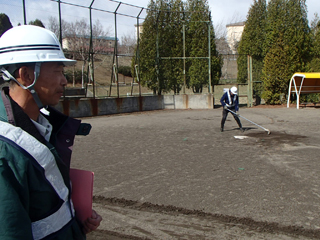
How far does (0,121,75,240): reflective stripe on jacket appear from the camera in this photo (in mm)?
1312

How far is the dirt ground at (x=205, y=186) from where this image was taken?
13.0 feet

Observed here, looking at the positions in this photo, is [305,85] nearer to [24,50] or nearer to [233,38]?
[24,50]

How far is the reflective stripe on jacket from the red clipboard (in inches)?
5.3

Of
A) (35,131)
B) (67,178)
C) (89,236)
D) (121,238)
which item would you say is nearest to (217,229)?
(121,238)

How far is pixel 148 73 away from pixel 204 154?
14421 mm

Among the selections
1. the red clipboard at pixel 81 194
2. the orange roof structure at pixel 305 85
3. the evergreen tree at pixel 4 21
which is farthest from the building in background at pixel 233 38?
the red clipboard at pixel 81 194

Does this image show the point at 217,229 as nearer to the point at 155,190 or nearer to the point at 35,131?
the point at 155,190

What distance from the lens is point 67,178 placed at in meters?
1.57

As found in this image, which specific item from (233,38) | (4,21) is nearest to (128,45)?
(4,21)

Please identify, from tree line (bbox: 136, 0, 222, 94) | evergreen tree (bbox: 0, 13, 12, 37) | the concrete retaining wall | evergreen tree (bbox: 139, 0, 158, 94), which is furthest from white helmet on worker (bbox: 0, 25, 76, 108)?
evergreen tree (bbox: 139, 0, 158, 94)

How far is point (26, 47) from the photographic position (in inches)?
59.3

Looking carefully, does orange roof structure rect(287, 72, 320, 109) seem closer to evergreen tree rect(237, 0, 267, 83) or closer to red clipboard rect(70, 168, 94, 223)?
evergreen tree rect(237, 0, 267, 83)

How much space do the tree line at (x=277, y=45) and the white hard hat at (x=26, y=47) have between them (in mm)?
23425

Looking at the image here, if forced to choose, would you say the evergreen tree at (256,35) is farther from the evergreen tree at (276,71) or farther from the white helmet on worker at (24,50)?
the white helmet on worker at (24,50)
